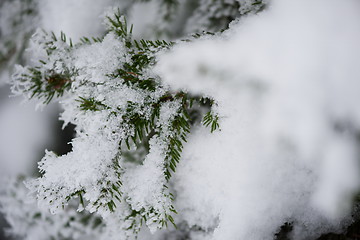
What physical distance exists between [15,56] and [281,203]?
1.48 m

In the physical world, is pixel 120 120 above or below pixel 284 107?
above

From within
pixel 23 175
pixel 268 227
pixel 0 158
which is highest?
pixel 0 158

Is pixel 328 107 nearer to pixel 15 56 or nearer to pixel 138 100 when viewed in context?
pixel 138 100

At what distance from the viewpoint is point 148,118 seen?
66 cm

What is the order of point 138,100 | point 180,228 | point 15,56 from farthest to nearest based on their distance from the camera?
point 15,56 → point 180,228 → point 138,100

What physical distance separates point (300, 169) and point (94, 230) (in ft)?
2.95

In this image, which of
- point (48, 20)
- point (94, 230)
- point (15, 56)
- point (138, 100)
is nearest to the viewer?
point (138, 100)

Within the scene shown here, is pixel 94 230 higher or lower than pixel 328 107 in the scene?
higher

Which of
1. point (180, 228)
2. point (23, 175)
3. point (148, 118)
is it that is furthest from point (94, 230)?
point (148, 118)

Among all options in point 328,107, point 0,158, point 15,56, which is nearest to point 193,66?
point 328,107

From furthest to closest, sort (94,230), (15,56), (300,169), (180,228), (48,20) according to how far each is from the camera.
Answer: (15,56), (48,20), (94,230), (180,228), (300,169)

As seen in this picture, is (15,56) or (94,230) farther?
(15,56)

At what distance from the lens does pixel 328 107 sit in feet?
2.23

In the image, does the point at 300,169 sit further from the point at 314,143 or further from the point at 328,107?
the point at 328,107
